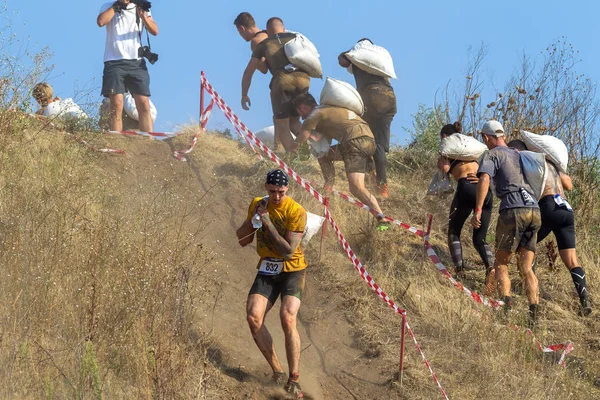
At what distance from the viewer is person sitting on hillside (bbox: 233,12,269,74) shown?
12.7 m

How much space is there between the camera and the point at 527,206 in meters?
8.95

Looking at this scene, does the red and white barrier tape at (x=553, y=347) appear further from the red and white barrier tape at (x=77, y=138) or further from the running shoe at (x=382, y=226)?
the red and white barrier tape at (x=77, y=138)

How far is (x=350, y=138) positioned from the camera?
10.7 m

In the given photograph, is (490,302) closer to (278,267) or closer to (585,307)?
(585,307)

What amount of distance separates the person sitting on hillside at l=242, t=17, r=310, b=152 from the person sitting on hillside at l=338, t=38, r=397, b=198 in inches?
26.5

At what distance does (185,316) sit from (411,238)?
4.54 m

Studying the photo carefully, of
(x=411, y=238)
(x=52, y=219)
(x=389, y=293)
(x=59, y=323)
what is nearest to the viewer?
(x=59, y=323)

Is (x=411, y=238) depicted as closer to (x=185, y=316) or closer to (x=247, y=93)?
(x=247, y=93)

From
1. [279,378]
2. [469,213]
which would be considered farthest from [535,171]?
[279,378]

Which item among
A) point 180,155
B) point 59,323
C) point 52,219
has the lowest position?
point 59,323

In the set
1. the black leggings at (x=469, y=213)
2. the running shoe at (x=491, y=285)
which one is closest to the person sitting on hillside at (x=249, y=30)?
the black leggings at (x=469, y=213)

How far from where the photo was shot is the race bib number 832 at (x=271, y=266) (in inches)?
292

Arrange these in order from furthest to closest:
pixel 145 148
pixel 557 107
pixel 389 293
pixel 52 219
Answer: pixel 557 107 → pixel 145 148 → pixel 389 293 → pixel 52 219

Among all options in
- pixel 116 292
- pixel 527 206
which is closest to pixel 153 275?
pixel 116 292
